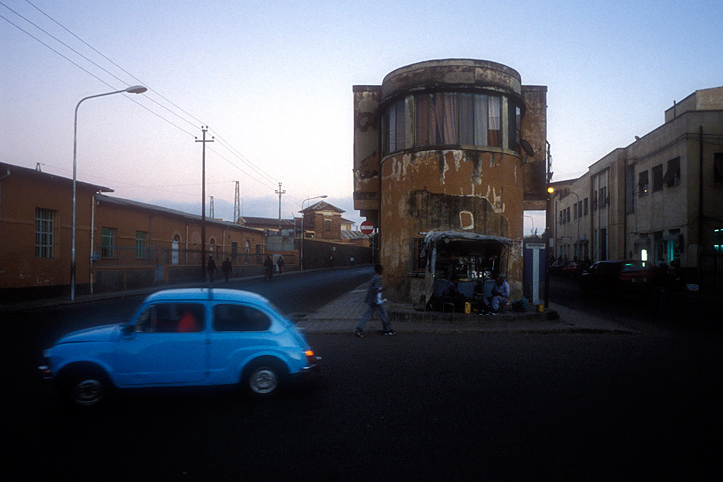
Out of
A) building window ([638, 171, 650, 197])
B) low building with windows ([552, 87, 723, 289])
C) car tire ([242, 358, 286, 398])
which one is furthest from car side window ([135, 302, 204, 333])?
building window ([638, 171, 650, 197])

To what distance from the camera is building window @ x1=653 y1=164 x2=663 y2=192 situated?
3394 cm

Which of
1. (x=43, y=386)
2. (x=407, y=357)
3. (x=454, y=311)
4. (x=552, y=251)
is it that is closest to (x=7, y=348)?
(x=43, y=386)

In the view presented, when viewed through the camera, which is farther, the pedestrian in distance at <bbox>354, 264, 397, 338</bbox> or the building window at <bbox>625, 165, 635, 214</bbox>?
the building window at <bbox>625, 165, 635, 214</bbox>

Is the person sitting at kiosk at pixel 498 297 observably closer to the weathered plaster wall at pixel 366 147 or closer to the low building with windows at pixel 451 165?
the low building with windows at pixel 451 165

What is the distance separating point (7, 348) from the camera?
10.7 metres

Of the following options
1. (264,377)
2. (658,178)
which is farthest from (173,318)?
(658,178)

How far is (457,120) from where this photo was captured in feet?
59.7

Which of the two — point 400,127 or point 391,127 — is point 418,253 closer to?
point 400,127

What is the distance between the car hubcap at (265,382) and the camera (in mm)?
6945

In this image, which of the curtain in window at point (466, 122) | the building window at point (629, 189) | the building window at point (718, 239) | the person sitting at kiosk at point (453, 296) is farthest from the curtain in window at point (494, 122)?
the building window at point (629, 189)

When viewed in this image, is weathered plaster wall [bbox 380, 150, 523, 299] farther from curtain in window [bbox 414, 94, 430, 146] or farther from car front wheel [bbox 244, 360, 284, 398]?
car front wheel [bbox 244, 360, 284, 398]

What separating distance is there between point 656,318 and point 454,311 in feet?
21.0

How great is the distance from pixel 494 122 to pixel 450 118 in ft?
5.07

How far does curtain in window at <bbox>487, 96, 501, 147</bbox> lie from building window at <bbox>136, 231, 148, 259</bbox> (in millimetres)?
21409
